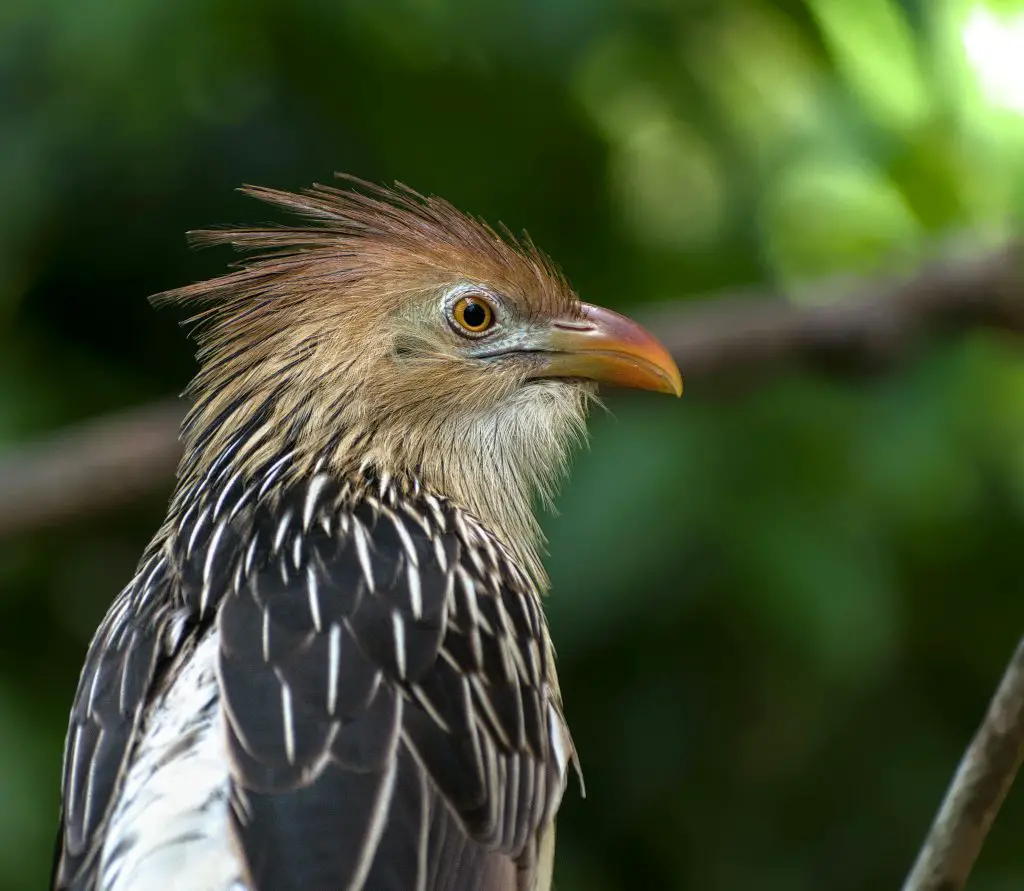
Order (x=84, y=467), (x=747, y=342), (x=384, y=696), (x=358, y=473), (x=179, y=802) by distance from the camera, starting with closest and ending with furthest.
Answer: (x=179, y=802)
(x=384, y=696)
(x=358, y=473)
(x=84, y=467)
(x=747, y=342)

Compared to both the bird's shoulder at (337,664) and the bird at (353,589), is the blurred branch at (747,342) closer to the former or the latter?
the bird at (353,589)

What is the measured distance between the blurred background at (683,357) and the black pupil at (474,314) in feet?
5.32

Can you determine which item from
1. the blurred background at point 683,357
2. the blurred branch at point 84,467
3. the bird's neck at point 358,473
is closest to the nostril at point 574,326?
the bird's neck at point 358,473

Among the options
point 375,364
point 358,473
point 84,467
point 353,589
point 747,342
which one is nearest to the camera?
point 353,589

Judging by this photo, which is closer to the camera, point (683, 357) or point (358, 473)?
point (358, 473)

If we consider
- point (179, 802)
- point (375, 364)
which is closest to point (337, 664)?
point (179, 802)

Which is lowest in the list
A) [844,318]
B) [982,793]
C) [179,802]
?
[982,793]

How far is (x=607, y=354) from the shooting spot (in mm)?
3852

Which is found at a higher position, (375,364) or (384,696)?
(375,364)

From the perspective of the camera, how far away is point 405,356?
3.80m

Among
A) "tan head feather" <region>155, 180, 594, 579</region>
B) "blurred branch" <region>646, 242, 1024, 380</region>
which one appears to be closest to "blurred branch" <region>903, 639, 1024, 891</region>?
"tan head feather" <region>155, 180, 594, 579</region>

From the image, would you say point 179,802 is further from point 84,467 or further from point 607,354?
point 84,467

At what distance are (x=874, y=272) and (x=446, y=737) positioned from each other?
3.27m

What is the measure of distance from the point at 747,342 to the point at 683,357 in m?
0.23
